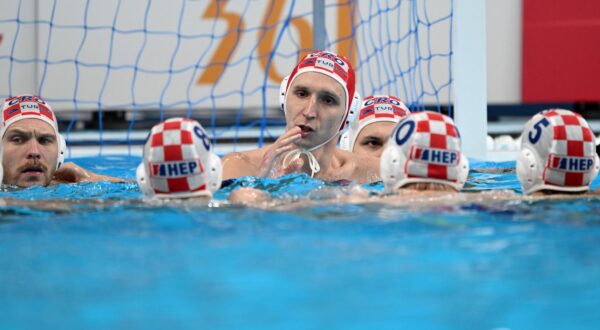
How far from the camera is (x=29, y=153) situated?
15.7ft

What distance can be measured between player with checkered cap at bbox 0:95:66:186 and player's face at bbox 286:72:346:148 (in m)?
1.31

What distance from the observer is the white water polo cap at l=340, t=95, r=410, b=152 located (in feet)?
17.4

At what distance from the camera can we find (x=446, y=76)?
919cm

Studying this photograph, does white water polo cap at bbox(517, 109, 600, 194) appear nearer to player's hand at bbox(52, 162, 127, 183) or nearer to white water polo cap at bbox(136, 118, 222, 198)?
white water polo cap at bbox(136, 118, 222, 198)

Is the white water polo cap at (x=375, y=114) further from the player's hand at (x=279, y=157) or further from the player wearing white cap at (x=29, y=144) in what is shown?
the player wearing white cap at (x=29, y=144)

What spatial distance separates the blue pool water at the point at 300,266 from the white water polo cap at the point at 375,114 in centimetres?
158

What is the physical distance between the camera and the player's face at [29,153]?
4.78 m

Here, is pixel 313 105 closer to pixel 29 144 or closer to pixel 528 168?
pixel 528 168

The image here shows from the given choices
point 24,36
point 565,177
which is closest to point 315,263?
point 565,177

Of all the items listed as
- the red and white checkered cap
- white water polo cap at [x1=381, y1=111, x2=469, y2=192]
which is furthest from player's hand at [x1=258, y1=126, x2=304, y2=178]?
white water polo cap at [x1=381, y1=111, x2=469, y2=192]

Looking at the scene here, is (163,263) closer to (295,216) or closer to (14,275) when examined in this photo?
(14,275)

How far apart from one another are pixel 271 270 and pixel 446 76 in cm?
670

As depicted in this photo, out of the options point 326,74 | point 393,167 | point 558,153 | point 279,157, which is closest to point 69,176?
point 279,157

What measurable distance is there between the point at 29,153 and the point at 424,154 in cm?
221
